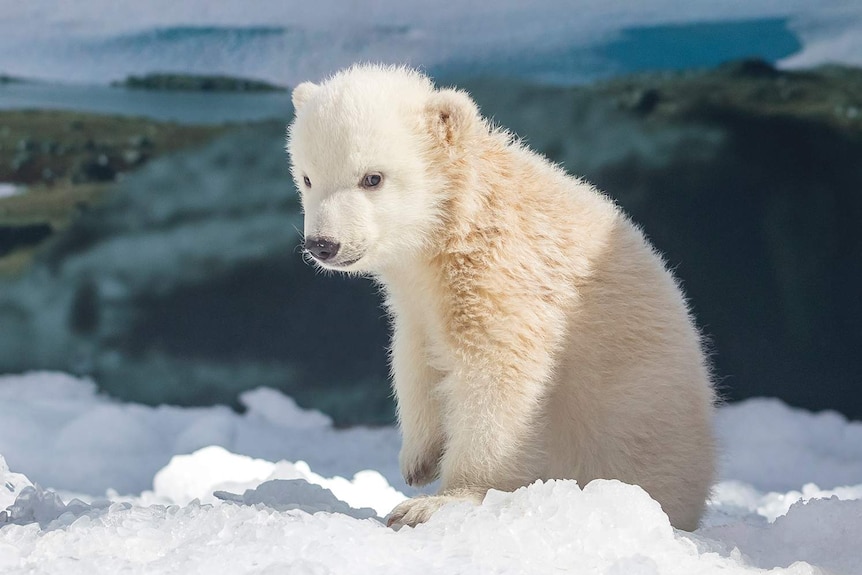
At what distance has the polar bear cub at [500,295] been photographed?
3.18 meters

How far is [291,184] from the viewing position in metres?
7.94

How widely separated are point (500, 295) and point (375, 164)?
1.94 ft

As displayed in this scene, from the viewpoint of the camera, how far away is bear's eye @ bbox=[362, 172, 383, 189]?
→ 10.7 feet

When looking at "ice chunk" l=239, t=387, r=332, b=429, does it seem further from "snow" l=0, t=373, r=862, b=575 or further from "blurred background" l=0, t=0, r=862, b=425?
"snow" l=0, t=373, r=862, b=575

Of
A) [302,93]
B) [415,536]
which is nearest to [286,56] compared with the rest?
[302,93]

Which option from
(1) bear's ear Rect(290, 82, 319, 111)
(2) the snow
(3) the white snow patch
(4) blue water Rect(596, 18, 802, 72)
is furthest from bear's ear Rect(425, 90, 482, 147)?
(3) the white snow patch

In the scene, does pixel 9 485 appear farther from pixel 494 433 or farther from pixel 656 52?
pixel 656 52

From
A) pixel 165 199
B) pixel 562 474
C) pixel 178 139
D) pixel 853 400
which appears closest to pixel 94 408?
pixel 165 199

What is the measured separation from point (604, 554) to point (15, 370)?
635cm

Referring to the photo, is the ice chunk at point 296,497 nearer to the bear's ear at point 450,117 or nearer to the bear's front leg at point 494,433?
the bear's front leg at point 494,433

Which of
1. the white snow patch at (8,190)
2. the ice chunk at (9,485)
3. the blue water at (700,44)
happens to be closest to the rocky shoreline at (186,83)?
the white snow patch at (8,190)

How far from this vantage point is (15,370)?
7.79 meters

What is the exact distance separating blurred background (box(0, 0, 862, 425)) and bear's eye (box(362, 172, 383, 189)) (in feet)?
13.7

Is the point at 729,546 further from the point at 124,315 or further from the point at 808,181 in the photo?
the point at 124,315
